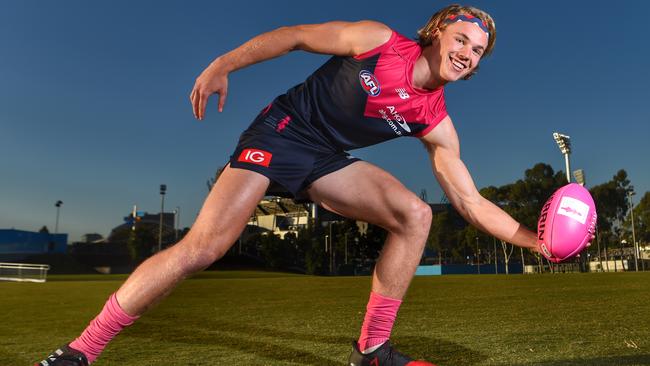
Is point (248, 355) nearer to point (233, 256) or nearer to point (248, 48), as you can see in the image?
point (248, 48)

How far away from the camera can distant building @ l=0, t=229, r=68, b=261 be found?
256 feet

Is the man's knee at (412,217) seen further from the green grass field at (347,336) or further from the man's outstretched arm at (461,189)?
the green grass field at (347,336)

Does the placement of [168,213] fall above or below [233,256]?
above

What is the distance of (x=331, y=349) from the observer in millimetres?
4617

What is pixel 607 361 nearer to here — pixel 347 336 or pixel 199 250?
pixel 347 336

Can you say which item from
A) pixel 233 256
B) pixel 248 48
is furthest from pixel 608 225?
pixel 248 48

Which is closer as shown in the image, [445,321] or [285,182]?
[285,182]

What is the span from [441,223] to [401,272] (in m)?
72.7

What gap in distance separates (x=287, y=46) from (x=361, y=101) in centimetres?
58

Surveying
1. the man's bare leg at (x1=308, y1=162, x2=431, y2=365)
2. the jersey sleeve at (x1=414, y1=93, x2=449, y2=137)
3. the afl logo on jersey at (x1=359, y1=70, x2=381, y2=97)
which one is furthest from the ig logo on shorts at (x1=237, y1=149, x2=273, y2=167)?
the jersey sleeve at (x1=414, y1=93, x2=449, y2=137)

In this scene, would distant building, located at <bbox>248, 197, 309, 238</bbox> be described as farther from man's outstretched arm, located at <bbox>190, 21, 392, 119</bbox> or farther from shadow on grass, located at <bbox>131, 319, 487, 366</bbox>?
man's outstretched arm, located at <bbox>190, 21, 392, 119</bbox>

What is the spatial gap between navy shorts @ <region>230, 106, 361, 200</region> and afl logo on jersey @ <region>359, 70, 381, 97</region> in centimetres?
48

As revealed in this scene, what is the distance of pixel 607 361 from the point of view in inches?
143

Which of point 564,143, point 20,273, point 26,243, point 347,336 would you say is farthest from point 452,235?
point 347,336
